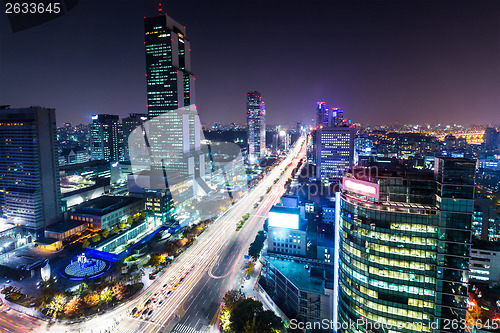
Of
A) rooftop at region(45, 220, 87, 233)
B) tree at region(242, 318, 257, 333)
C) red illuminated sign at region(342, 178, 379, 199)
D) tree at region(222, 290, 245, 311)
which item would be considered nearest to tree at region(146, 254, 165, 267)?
tree at region(222, 290, 245, 311)

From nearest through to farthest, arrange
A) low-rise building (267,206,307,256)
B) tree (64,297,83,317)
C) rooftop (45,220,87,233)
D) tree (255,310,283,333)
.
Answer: tree (255,310,283,333), tree (64,297,83,317), low-rise building (267,206,307,256), rooftop (45,220,87,233)

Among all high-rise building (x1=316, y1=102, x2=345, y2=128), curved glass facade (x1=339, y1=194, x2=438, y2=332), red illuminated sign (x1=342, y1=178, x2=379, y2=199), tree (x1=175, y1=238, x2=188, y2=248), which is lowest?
tree (x1=175, y1=238, x2=188, y2=248)

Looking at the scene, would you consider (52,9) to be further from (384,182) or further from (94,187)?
(94,187)

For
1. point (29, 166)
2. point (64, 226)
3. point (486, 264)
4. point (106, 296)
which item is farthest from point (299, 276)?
point (29, 166)

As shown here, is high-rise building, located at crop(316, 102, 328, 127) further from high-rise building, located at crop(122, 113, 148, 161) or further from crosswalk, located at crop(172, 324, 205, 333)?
crosswalk, located at crop(172, 324, 205, 333)

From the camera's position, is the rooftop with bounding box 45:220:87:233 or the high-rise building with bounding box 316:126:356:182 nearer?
the rooftop with bounding box 45:220:87:233
